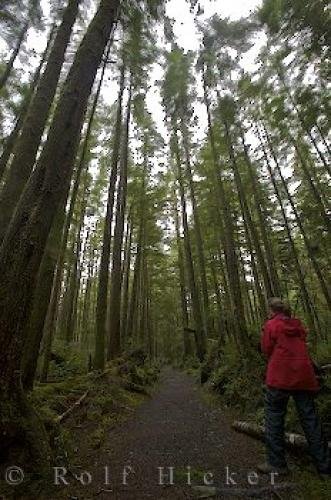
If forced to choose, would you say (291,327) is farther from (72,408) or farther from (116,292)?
(116,292)

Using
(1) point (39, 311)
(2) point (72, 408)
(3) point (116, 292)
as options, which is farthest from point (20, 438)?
(3) point (116, 292)

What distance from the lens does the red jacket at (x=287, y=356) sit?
3.62 meters

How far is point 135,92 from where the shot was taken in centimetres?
1341

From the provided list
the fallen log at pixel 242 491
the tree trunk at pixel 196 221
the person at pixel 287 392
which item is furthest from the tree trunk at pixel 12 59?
the fallen log at pixel 242 491

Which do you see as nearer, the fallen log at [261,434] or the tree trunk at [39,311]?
the fallen log at [261,434]

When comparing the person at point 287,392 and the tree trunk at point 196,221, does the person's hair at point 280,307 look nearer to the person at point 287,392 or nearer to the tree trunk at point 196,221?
the person at point 287,392

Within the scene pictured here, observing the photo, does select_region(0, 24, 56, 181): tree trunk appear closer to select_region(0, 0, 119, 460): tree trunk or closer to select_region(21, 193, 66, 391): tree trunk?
select_region(21, 193, 66, 391): tree trunk

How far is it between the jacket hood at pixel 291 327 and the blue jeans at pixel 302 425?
2.11 ft

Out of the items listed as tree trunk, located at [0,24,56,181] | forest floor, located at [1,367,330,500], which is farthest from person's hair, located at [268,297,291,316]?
tree trunk, located at [0,24,56,181]

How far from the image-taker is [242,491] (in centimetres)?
309

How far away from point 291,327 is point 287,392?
74 centimetres

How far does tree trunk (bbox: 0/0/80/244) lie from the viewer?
5902 millimetres

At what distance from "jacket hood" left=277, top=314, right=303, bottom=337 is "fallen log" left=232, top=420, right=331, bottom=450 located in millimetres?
1220
